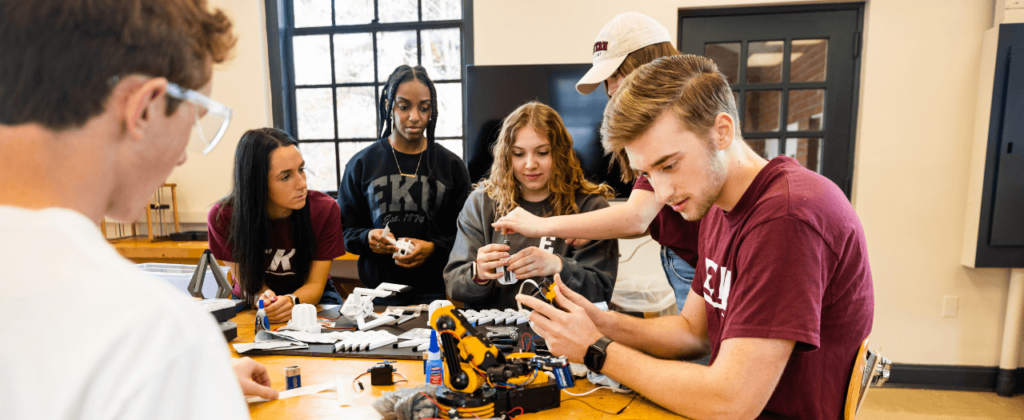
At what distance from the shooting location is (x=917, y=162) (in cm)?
324

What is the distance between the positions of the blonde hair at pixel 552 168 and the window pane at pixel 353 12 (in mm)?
2314

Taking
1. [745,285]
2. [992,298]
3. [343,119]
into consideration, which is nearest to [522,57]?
[343,119]

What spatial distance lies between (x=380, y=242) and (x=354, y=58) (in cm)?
223

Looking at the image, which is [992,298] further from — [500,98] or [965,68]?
[500,98]

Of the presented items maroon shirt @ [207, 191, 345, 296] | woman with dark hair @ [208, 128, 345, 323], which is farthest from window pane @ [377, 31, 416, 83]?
maroon shirt @ [207, 191, 345, 296]

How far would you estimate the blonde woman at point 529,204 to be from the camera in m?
2.02

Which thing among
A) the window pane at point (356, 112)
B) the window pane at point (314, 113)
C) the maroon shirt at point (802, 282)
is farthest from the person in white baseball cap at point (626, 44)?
the window pane at point (314, 113)

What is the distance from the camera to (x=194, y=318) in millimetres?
441

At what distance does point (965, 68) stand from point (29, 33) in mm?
4314

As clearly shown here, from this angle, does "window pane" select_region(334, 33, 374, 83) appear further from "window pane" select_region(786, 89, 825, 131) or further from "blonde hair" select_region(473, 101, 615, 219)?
"window pane" select_region(786, 89, 825, 131)

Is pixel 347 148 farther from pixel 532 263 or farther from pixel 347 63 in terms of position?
pixel 532 263

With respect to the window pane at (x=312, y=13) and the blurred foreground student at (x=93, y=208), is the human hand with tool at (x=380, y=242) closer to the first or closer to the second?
the blurred foreground student at (x=93, y=208)

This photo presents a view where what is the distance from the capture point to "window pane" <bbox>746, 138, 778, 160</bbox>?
3.48 meters

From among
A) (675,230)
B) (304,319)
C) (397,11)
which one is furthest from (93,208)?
(397,11)
